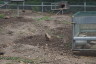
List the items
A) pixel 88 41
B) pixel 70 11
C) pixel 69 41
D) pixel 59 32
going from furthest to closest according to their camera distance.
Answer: pixel 70 11 → pixel 59 32 → pixel 69 41 → pixel 88 41

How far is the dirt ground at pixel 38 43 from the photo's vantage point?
7.40m

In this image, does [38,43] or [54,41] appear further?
[54,41]

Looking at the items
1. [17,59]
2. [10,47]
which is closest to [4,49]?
[10,47]

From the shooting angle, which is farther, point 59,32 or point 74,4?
point 74,4

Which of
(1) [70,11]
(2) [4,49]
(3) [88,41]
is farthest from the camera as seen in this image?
(1) [70,11]

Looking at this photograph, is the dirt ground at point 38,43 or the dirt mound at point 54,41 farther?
the dirt mound at point 54,41

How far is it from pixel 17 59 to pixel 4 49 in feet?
4.72

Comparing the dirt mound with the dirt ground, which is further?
the dirt mound

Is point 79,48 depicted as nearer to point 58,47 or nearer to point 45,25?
point 58,47

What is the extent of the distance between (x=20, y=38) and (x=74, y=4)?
12.0 metres

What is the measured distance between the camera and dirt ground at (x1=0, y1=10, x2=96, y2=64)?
24.3 ft

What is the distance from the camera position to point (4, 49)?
336 inches

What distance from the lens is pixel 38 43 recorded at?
30.8 ft

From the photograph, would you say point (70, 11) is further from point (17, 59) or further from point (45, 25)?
point (17, 59)
